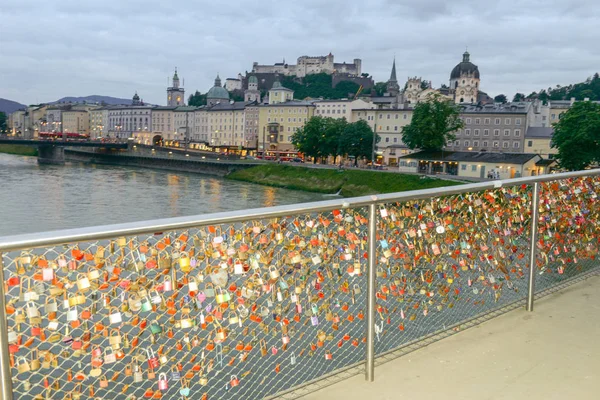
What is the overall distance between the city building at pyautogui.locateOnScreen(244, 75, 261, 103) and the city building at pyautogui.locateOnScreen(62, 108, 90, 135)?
4640cm

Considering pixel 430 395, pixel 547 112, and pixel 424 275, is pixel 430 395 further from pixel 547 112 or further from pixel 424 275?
pixel 547 112

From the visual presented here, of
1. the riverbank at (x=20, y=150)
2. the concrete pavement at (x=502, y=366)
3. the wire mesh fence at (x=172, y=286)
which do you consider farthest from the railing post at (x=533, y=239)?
the riverbank at (x=20, y=150)

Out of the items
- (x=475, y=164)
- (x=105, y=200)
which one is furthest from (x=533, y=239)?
(x=475, y=164)

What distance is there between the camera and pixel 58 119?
506 feet

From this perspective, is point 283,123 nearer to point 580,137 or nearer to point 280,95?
point 280,95

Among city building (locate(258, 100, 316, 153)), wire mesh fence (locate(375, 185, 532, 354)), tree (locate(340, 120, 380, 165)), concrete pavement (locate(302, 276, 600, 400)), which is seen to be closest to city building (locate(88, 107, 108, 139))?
Result: city building (locate(258, 100, 316, 153))

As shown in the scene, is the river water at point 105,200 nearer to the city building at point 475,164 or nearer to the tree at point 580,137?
the city building at point 475,164

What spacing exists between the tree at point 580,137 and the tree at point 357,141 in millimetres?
28132

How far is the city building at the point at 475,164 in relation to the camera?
50.2m

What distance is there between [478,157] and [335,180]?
563 inches

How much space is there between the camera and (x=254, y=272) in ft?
8.55

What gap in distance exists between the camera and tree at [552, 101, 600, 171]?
36.7m

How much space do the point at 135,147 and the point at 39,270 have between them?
80215mm

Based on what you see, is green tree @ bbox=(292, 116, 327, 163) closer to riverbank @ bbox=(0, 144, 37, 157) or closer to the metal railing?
riverbank @ bbox=(0, 144, 37, 157)
